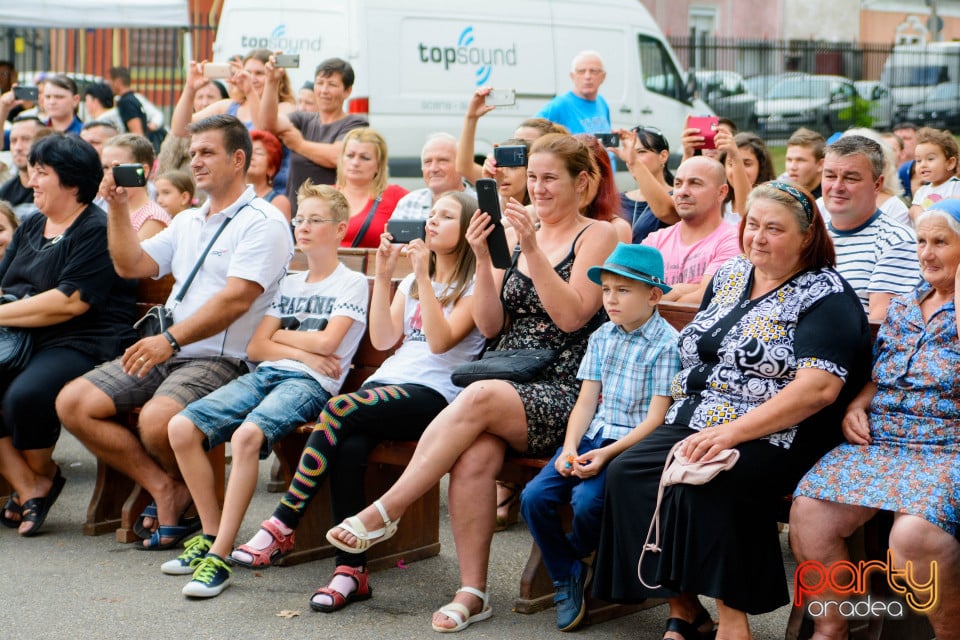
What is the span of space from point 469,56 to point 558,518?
7.92 m

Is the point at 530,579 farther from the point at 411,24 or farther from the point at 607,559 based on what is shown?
the point at 411,24

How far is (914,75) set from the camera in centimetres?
2461

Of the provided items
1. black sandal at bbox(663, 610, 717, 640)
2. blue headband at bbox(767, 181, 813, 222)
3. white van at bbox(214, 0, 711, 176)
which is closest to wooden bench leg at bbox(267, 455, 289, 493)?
black sandal at bbox(663, 610, 717, 640)

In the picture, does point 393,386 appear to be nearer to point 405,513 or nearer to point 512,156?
point 405,513

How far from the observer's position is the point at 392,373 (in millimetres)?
5109

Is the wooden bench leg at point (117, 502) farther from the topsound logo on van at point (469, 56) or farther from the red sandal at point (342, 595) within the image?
the topsound logo on van at point (469, 56)

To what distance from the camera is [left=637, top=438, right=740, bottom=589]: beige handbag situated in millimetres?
3982

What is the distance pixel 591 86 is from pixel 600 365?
173 inches

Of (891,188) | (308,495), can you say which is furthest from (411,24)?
(308,495)

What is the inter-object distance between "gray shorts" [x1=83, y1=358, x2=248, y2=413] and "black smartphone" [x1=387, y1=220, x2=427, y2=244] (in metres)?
0.97

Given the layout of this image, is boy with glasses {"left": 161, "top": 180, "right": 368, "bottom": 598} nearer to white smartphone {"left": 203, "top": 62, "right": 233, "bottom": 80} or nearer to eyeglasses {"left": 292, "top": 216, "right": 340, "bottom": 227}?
eyeglasses {"left": 292, "top": 216, "right": 340, "bottom": 227}

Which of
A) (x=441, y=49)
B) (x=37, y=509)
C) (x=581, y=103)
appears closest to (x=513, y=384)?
(x=37, y=509)

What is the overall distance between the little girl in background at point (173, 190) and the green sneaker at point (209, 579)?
2993mm

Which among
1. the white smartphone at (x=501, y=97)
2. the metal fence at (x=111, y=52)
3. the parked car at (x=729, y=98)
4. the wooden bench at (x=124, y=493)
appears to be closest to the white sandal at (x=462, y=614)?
the wooden bench at (x=124, y=493)
